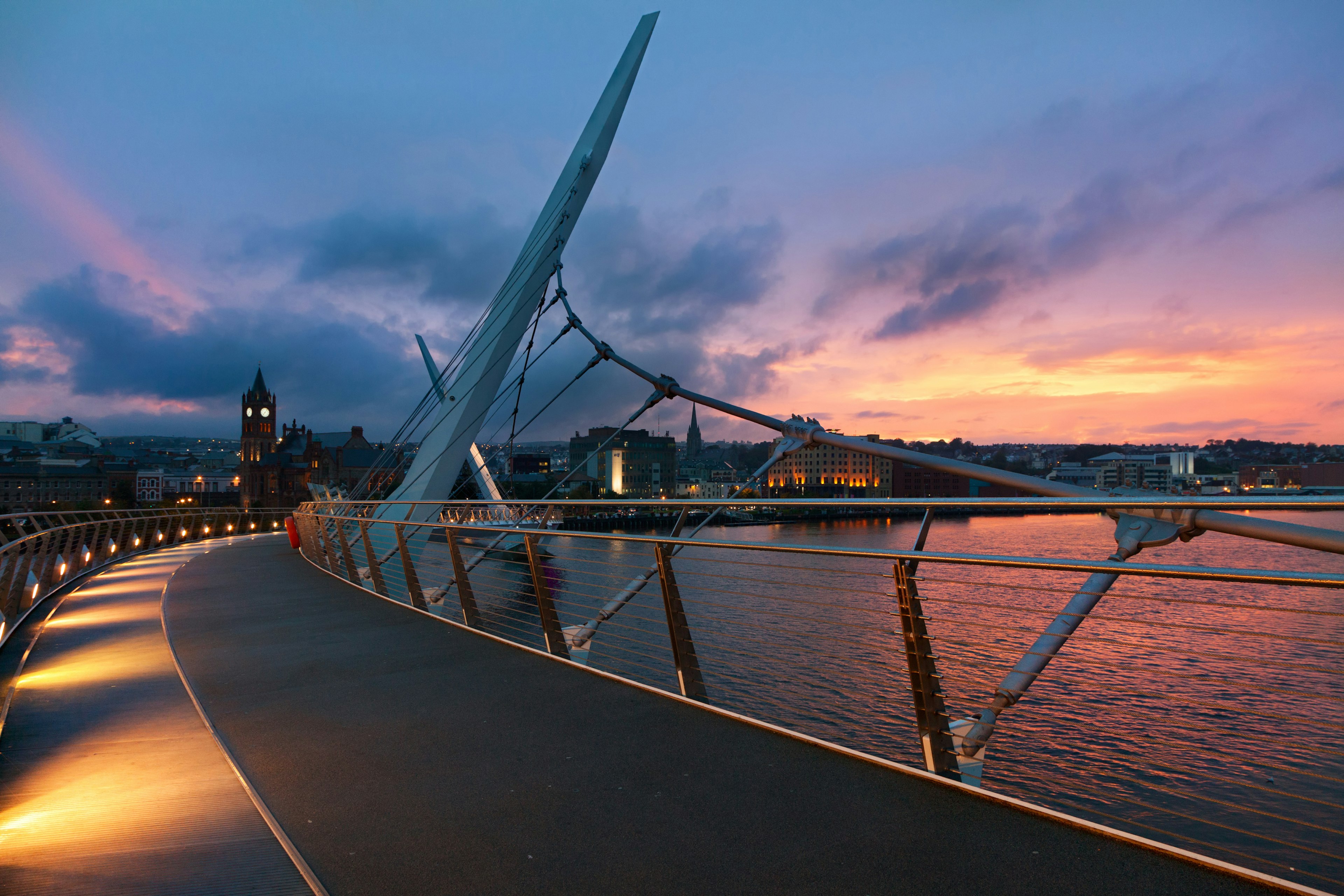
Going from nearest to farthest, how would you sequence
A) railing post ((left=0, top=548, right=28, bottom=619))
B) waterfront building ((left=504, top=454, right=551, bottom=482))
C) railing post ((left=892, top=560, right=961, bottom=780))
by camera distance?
railing post ((left=892, top=560, right=961, bottom=780))
railing post ((left=0, top=548, right=28, bottom=619))
waterfront building ((left=504, top=454, right=551, bottom=482))

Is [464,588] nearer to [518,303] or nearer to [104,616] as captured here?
[104,616]

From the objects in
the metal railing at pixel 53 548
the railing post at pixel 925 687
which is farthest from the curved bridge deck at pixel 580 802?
the metal railing at pixel 53 548

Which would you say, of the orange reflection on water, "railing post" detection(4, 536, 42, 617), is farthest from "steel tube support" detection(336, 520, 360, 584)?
"railing post" detection(4, 536, 42, 617)

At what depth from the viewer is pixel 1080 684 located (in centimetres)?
1159

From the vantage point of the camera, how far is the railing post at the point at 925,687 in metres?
2.81

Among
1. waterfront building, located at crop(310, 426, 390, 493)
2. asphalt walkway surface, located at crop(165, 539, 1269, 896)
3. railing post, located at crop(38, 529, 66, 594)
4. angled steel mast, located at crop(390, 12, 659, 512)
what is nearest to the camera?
asphalt walkway surface, located at crop(165, 539, 1269, 896)

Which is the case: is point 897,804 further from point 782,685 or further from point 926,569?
point 926,569

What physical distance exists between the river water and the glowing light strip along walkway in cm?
144

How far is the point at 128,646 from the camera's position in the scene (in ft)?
18.0

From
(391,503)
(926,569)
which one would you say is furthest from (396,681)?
(926,569)

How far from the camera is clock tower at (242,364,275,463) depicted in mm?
132000

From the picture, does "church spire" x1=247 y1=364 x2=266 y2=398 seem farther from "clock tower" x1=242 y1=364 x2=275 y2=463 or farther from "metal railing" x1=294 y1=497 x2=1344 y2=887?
"metal railing" x1=294 y1=497 x2=1344 y2=887

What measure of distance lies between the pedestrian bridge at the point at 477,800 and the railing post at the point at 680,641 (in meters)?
0.11

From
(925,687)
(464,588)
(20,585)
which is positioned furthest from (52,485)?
(925,687)
